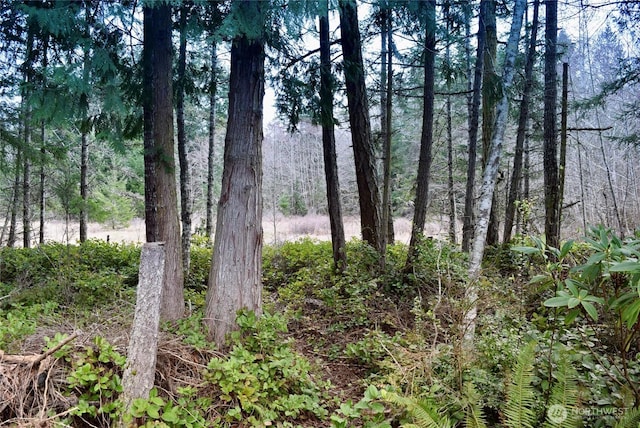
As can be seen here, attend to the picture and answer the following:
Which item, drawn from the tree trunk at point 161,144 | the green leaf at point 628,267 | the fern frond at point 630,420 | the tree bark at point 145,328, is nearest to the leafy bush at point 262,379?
the tree bark at point 145,328

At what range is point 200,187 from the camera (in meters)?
18.2

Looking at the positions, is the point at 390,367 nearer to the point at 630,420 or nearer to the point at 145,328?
the point at 630,420

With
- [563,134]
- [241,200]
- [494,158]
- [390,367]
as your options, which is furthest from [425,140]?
[390,367]

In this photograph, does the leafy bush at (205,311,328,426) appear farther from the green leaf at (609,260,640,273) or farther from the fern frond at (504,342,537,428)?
the green leaf at (609,260,640,273)

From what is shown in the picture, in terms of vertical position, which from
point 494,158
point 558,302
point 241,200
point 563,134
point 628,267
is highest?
point 563,134

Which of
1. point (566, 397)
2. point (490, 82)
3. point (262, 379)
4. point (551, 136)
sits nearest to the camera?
point (566, 397)

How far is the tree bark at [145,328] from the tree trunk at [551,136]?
5.35 metres

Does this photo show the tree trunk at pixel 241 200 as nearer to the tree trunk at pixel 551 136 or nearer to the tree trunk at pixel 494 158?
the tree trunk at pixel 494 158

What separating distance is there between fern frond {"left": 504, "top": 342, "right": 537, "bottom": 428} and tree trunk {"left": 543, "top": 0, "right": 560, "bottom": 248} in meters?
4.09

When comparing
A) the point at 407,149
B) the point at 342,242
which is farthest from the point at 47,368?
the point at 407,149

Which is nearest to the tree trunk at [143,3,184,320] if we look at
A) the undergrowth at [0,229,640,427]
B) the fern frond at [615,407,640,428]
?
→ the undergrowth at [0,229,640,427]

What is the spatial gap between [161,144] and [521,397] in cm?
390

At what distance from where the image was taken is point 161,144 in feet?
12.8

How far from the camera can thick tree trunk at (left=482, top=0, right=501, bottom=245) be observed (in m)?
4.21
